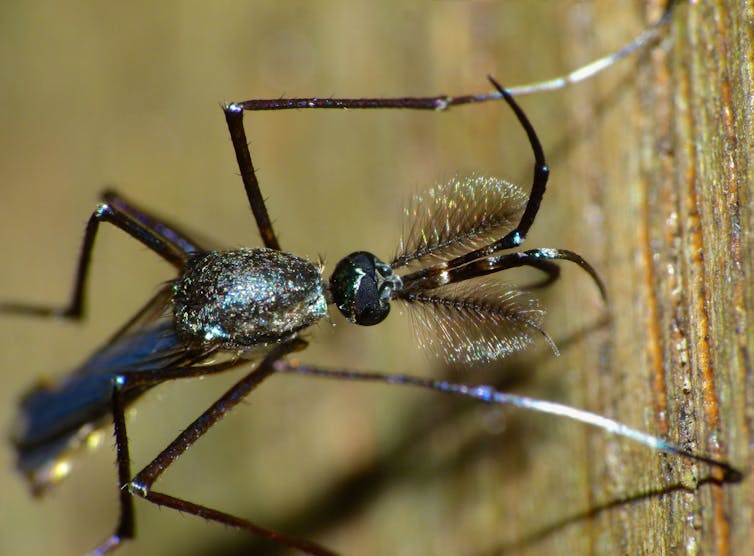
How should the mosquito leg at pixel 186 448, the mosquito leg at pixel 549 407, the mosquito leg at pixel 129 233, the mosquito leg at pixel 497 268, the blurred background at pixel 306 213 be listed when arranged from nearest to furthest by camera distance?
the mosquito leg at pixel 549 407 < the mosquito leg at pixel 497 268 < the mosquito leg at pixel 186 448 < the blurred background at pixel 306 213 < the mosquito leg at pixel 129 233

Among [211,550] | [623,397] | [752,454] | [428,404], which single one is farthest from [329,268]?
[752,454]

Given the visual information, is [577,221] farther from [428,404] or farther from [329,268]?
[329,268]

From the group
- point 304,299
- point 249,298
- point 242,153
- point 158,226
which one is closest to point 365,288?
point 304,299

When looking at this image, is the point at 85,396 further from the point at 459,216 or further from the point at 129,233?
the point at 459,216

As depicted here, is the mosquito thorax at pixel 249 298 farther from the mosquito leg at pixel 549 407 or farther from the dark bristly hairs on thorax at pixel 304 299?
the mosquito leg at pixel 549 407

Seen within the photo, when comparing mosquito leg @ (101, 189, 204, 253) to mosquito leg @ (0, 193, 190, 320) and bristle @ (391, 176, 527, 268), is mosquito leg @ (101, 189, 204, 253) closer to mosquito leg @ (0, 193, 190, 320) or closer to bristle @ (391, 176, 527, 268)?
mosquito leg @ (0, 193, 190, 320)

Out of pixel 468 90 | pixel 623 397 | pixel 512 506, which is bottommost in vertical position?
pixel 512 506

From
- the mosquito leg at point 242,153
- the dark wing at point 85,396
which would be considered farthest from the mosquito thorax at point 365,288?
the dark wing at point 85,396

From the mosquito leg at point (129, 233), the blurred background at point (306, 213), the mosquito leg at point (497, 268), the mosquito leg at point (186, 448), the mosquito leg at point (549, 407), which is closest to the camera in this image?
the mosquito leg at point (549, 407)
